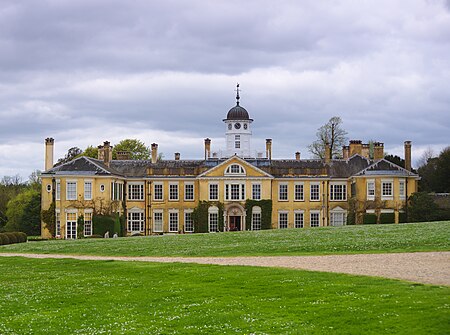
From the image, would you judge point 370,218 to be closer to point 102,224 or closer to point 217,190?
point 217,190

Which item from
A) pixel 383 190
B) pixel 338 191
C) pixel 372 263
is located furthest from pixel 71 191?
pixel 372 263

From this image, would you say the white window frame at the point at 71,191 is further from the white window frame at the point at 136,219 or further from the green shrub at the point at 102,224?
the white window frame at the point at 136,219

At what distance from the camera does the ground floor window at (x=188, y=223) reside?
63.7 m

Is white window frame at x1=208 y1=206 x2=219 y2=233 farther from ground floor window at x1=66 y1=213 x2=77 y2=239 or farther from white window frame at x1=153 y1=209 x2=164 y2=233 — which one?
ground floor window at x1=66 y1=213 x2=77 y2=239

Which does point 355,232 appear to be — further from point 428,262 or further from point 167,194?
point 167,194

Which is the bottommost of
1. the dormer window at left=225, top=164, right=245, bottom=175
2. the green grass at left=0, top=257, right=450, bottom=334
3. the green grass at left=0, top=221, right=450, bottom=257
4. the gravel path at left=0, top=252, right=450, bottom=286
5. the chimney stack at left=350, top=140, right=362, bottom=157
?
the green grass at left=0, top=257, right=450, bottom=334

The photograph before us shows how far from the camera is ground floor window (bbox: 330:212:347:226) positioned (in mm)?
63156

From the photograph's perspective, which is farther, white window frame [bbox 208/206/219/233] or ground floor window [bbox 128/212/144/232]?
ground floor window [bbox 128/212/144/232]

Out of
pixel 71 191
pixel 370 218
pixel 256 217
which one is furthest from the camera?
pixel 256 217

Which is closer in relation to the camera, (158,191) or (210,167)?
(210,167)

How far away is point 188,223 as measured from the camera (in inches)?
2517

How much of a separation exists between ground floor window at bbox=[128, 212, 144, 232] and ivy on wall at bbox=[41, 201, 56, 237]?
656 cm

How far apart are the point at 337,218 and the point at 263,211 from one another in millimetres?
6145

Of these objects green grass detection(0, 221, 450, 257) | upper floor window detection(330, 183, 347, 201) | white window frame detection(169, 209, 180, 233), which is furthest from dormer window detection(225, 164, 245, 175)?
green grass detection(0, 221, 450, 257)
